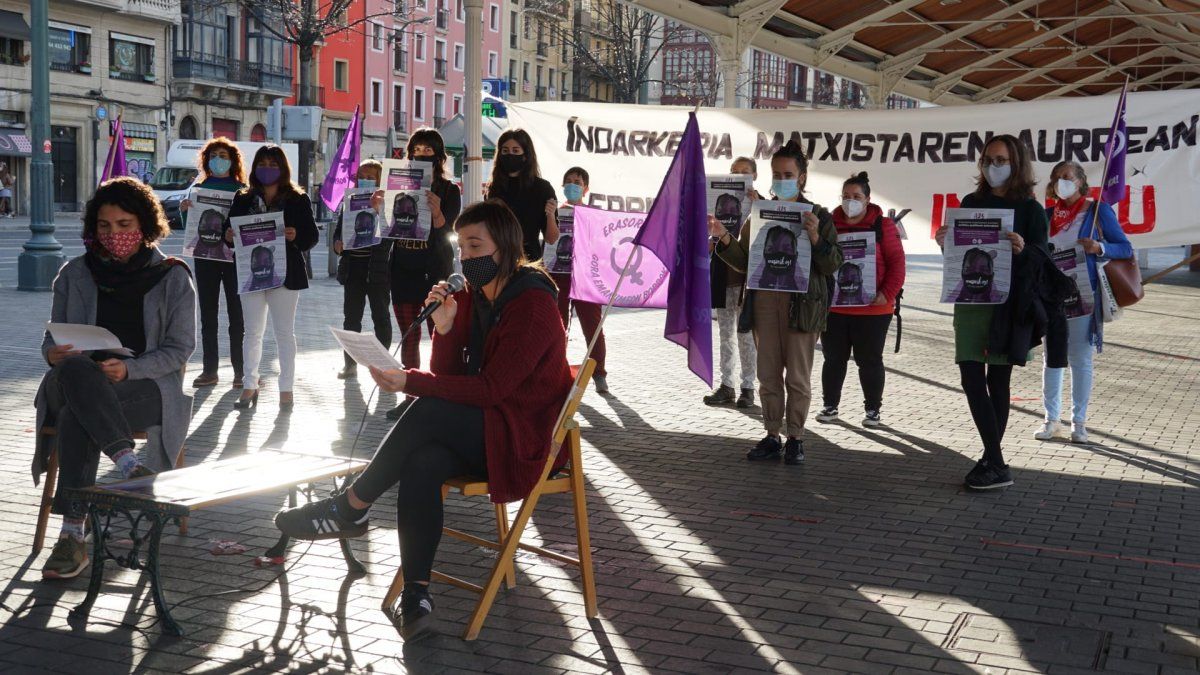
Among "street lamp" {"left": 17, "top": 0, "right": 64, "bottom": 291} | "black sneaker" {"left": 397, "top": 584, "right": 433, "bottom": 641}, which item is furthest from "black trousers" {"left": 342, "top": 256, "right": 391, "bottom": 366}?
"street lamp" {"left": 17, "top": 0, "right": 64, "bottom": 291}

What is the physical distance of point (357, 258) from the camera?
1130cm

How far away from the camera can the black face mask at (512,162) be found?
9.73 meters

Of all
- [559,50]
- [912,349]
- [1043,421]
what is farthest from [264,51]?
[1043,421]

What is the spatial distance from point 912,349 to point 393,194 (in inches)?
297

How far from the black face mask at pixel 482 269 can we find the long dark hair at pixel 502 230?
0.08ft

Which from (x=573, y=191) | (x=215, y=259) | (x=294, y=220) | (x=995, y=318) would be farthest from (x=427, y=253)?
(x=995, y=318)

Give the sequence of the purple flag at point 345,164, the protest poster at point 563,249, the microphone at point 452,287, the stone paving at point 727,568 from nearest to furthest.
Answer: the stone paving at point 727,568 < the microphone at point 452,287 < the protest poster at point 563,249 < the purple flag at point 345,164

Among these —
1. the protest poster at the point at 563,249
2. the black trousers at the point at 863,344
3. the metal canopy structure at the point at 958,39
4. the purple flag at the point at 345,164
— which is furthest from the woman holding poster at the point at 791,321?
Answer: the metal canopy structure at the point at 958,39

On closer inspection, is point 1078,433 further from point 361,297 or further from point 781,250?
point 361,297

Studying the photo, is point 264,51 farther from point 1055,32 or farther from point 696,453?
point 696,453

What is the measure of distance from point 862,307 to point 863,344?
316 millimetres

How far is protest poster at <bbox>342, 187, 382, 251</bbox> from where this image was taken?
35.1ft

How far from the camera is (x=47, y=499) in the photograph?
19.7ft

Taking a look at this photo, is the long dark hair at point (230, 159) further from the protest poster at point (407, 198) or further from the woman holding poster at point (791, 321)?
the woman holding poster at point (791, 321)
